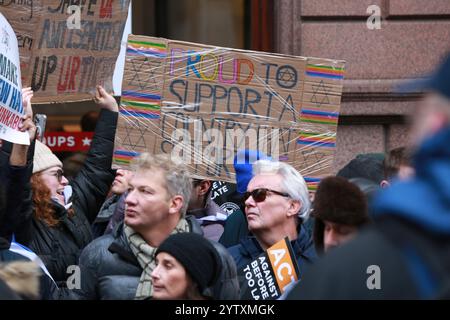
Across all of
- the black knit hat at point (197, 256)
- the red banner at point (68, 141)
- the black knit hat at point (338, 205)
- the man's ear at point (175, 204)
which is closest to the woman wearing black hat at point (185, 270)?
the black knit hat at point (197, 256)

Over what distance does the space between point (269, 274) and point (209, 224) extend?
→ 139cm

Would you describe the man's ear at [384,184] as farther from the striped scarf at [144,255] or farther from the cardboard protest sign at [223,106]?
the striped scarf at [144,255]

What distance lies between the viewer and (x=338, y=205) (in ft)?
13.3

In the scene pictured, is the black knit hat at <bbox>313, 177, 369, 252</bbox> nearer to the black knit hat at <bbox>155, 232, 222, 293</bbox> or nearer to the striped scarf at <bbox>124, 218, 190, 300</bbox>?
the black knit hat at <bbox>155, 232, 222, 293</bbox>

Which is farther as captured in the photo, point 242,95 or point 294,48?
point 294,48

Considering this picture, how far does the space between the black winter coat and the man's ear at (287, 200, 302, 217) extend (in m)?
1.17

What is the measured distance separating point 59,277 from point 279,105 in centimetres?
159

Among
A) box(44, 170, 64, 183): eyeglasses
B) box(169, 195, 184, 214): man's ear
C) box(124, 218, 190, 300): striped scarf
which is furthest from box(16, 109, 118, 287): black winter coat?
box(169, 195, 184, 214): man's ear

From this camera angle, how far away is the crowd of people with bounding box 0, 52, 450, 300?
1839 millimetres

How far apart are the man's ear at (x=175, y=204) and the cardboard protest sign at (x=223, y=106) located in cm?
116
